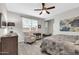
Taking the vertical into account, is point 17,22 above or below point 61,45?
above

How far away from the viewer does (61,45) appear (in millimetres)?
2346

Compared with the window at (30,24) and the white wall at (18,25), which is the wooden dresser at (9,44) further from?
the window at (30,24)

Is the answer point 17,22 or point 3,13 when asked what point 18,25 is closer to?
point 17,22

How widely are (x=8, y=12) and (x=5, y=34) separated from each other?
422 mm

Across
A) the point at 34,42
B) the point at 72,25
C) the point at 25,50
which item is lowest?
the point at 25,50

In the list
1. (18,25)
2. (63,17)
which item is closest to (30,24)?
(18,25)

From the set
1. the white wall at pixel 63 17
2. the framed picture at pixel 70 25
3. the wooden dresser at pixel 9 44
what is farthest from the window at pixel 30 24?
the framed picture at pixel 70 25

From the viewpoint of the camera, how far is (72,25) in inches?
94.3

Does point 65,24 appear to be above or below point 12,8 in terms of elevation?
below

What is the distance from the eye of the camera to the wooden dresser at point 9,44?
92.2 inches

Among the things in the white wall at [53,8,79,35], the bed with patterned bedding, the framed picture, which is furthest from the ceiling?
the bed with patterned bedding

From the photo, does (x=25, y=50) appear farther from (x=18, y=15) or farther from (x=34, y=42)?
(x=18, y=15)

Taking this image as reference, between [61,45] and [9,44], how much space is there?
3.29 ft
